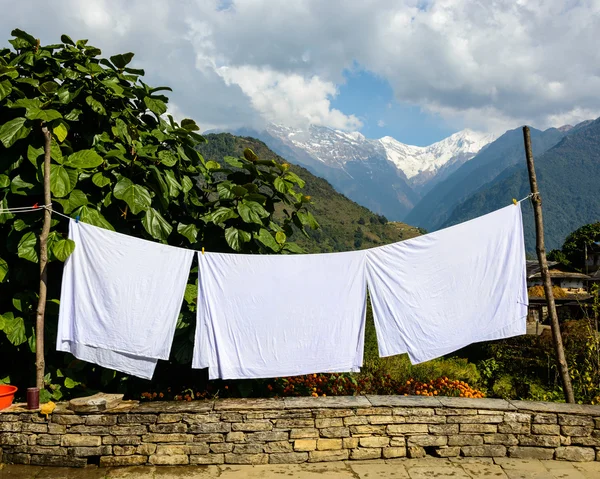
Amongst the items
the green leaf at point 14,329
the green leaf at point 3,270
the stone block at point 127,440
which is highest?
the green leaf at point 3,270

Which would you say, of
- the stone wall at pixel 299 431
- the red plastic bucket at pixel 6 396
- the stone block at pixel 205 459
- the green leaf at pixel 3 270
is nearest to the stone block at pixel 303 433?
the stone wall at pixel 299 431

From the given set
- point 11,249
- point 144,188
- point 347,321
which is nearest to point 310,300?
point 347,321

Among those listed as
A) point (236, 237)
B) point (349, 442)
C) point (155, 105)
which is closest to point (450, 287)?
point (349, 442)

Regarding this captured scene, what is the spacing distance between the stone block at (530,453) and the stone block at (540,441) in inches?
1.6

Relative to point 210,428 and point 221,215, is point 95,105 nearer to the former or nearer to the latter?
point 221,215

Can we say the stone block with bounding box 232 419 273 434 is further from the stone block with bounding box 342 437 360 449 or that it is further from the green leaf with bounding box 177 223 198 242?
the green leaf with bounding box 177 223 198 242

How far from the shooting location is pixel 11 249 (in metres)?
4.87

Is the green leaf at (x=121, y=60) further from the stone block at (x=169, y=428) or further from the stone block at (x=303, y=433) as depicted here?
the stone block at (x=303, y=433)

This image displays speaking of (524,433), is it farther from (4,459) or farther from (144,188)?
(4,459)

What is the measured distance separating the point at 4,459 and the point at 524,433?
503cm

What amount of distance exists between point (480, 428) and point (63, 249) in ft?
14.4

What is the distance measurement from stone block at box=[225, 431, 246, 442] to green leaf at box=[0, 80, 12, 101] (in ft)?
12.7

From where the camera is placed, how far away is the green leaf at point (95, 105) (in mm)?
5136

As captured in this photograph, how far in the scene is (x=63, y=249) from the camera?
4535 mm
